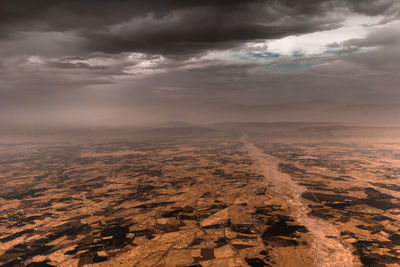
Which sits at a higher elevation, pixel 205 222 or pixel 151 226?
pixel 151 226

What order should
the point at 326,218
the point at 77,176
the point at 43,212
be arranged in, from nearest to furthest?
the point at 326,218 < the point at 43,212 < the point at 77,176

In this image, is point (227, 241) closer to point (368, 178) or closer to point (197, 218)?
point (197, 218)

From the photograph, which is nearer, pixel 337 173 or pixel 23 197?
pixel 23 197

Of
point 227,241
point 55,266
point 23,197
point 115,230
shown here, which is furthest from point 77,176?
point 227,241

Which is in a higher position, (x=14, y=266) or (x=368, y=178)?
(x=14, y=266)

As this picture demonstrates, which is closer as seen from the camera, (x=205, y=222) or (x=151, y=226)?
(x=151, y=226)

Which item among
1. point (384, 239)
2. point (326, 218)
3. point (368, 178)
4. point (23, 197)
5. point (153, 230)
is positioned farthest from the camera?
point (368, 178)

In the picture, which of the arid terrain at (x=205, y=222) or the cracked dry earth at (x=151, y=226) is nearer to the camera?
the arid terrain at (x=205, y=222)

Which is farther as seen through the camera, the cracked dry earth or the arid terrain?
the cracked dry earth

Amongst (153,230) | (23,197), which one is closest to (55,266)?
(153,230)
